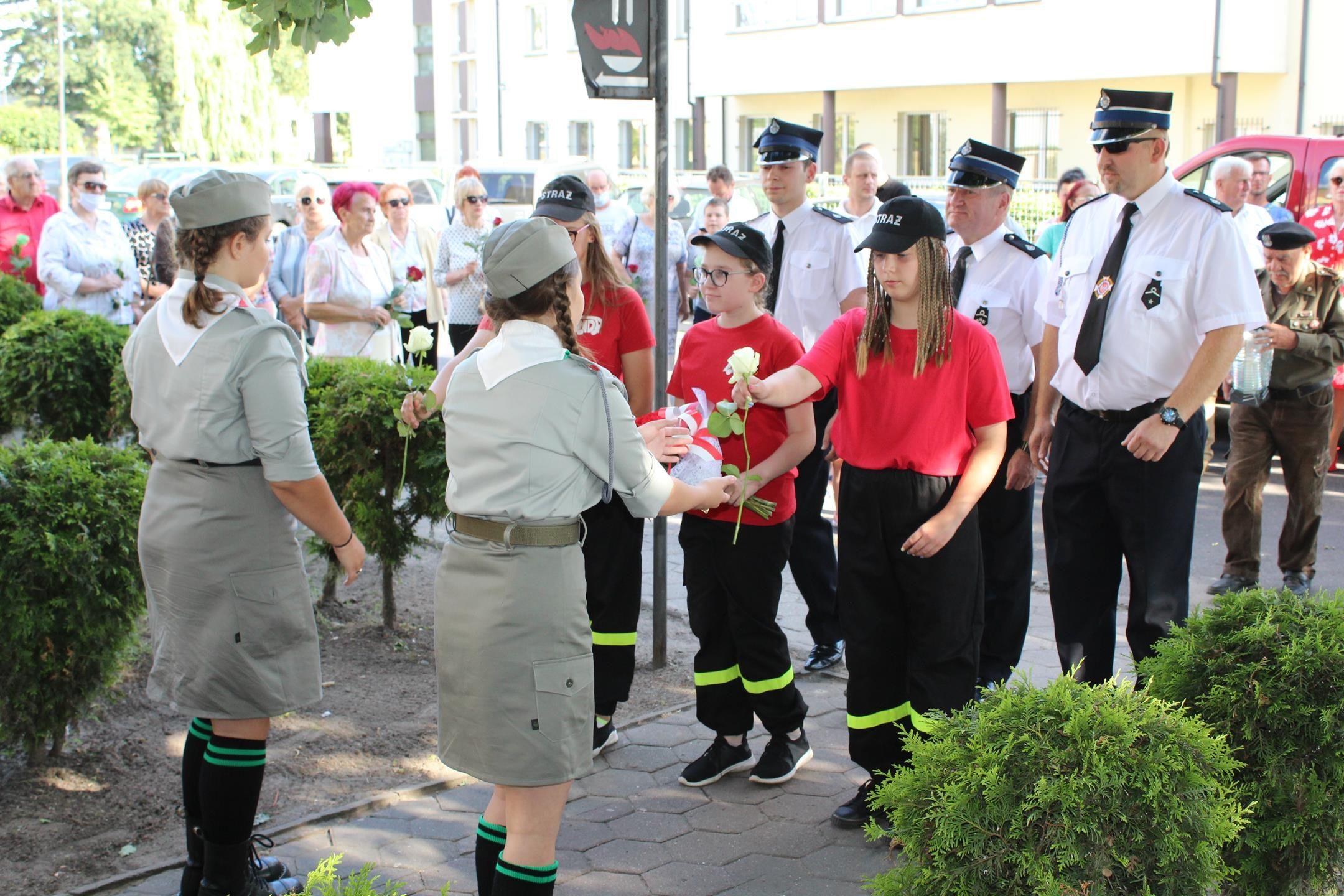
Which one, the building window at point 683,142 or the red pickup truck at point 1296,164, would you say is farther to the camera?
the building window at point 683,142

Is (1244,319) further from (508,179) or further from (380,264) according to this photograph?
(508,179)

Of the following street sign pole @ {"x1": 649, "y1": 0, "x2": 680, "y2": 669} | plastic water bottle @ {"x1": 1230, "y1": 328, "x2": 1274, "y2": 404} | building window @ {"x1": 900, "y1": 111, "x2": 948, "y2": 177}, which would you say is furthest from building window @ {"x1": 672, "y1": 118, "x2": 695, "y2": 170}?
street sign pole @ {"x1": 649, "y1": 0, "x2": 680, "y2": 669}

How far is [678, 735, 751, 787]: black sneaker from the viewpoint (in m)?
4.44

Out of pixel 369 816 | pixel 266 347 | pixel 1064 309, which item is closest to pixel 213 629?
pixel 266 347

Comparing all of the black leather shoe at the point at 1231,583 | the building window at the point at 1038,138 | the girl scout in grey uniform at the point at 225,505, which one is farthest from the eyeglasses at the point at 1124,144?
the building window at the point at 1038,138

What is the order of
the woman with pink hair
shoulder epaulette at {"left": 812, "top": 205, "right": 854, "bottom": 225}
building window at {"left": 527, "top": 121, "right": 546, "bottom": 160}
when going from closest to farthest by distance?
shoulder epaulette at {"left": 812, "top": 205, "right": 854, "bottom": 225} → the woman with pink hair → building window at {"left": 527, "top": 121, "right": 546, "bottom": 160}

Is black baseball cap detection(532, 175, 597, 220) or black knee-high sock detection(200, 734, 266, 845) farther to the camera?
black baseball cap detection(532, 175, 597, 220)

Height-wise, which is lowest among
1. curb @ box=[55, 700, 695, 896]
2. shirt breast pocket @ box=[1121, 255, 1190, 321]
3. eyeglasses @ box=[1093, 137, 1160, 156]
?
curb @ box=[55, 700, 695, 896]

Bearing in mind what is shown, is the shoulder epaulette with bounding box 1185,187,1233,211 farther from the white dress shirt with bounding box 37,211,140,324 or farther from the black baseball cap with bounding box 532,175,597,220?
the white dress shirt with bounding box 37,211,140,324

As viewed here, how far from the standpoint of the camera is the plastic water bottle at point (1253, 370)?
658cm

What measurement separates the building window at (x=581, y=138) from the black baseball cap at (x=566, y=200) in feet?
136

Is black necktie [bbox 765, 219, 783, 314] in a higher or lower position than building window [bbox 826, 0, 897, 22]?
lower

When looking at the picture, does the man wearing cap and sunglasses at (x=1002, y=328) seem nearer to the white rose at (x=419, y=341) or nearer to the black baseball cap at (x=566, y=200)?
the black baseball cap at (x=566, y=200)

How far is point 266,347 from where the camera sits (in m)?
3.33
